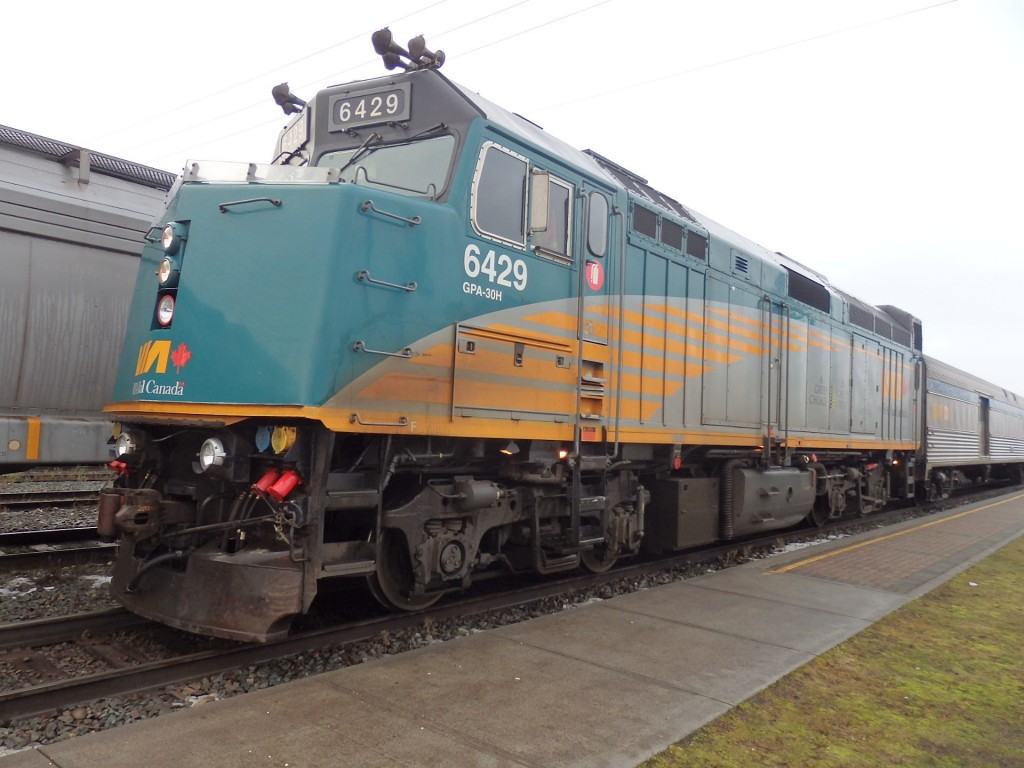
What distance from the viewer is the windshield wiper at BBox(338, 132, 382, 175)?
223 inches

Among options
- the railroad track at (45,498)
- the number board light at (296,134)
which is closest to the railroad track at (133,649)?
the number board light at (296,134)

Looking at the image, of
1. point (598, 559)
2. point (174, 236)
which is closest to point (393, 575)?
point (598, 559)

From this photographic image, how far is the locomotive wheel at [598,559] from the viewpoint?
738 centimetres

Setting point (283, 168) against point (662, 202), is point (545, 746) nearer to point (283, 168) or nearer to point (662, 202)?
point (283, 168)

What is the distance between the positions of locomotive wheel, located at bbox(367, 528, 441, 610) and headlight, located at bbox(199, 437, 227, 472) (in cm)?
127

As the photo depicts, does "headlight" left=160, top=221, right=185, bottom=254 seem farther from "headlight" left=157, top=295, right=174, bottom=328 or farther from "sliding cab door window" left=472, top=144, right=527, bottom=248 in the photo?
"sliding cab door window" left=472, top=144, right=527, bottom=248

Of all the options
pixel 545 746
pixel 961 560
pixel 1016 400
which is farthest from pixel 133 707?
pixel 1016 400

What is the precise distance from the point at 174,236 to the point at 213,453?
1517 mm

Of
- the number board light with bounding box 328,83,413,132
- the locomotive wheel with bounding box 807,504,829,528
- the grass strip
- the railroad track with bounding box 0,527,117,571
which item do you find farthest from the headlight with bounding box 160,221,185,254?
the locomotive wheel with bounding box 807,504,829,528

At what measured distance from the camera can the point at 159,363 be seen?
494 cm

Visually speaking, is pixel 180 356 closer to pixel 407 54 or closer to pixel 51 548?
pixel 407 54

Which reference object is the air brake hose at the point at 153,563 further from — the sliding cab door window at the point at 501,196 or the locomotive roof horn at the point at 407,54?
the locomotive roof horn at the point at 407,54

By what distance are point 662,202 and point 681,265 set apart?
815mm

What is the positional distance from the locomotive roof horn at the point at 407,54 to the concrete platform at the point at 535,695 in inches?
165
